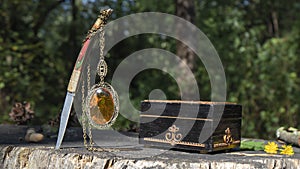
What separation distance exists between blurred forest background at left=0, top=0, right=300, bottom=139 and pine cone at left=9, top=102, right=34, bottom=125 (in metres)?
1.53

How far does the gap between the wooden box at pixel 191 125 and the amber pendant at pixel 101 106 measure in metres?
0.29

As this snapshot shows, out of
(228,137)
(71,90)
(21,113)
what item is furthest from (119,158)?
(21,113)

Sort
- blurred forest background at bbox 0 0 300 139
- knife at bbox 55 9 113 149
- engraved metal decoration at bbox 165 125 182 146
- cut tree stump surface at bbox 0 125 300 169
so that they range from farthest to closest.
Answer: blurred forest background at bbox 0 0 300 139
engraved metal decoration at bbox 165 125 182 146
knife at bbox 55 9 113 149
cut tree stump surface at bbox 0 125 300 169

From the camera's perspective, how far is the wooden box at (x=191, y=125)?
2301mm

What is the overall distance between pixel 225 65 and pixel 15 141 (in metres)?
4.30

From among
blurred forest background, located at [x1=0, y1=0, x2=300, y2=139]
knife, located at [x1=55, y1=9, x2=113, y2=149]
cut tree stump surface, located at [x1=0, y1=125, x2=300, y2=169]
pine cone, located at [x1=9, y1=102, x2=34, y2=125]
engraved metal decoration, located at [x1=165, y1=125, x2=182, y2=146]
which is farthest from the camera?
blurred forest background, located at [x1=0, y1=0, x2=300, y2=139]

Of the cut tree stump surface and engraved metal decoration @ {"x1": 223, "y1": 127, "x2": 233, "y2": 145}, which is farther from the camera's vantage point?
engraved metal decoration @ {"x1": 223, "y1": 127, "x2": 233, "y2": 145}

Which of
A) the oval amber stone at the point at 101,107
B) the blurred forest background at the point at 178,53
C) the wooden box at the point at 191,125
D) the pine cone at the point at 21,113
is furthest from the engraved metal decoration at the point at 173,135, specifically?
the blurred forest background at the point at 178,53

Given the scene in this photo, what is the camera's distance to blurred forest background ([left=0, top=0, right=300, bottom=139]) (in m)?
5.68

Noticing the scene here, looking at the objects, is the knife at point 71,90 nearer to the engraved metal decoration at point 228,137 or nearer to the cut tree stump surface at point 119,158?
the cut tree stump surface at point 119,158

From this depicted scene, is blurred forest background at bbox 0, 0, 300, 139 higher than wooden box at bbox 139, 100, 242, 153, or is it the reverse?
blurred forest background at bbox 0, 0, 300, 139

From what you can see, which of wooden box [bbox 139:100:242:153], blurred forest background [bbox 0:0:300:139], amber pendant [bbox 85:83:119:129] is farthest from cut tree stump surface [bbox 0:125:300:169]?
blurred forest background [bbox 0:0:300:139]

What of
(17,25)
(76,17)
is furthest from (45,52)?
(76,17)

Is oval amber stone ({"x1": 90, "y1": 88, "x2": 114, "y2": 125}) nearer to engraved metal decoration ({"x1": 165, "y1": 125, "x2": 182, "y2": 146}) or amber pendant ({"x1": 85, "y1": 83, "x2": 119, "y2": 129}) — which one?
amber pendant ({"x1": 85, "y1": 83, "x2": 119, "y2": 129})
